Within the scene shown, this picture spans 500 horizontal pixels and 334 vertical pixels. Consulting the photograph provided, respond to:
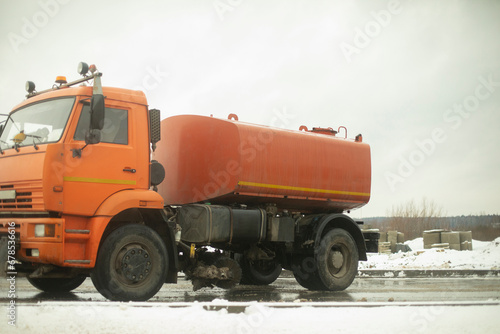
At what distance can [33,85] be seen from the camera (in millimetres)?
9617

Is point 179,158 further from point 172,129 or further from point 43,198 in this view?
point 43,198

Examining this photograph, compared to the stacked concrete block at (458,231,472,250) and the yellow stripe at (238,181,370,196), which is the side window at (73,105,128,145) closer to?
the yellow stripe at (238,181,370,196)

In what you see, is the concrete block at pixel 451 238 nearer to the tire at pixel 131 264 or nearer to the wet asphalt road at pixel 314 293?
the wet asphalt road at pixel 314 293

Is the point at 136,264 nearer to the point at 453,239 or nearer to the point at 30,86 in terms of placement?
the point at 30,86

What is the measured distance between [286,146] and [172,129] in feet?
7.60

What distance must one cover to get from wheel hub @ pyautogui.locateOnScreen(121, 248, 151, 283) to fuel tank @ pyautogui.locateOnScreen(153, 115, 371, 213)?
89.1 inches

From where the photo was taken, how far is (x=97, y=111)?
8.02 meters

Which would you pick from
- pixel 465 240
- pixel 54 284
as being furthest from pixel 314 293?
pixel 465 240

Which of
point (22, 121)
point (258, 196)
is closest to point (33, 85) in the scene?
point (22, 121)

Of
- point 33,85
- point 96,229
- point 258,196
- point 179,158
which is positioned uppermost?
point 33,85

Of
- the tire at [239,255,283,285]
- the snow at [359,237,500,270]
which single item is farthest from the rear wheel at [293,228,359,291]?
the snow at [359,237,500,270]

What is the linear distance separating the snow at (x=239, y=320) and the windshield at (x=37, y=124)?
2.77 meters

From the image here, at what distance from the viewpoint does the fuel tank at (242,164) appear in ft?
34.3

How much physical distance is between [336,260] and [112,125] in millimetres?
5884
